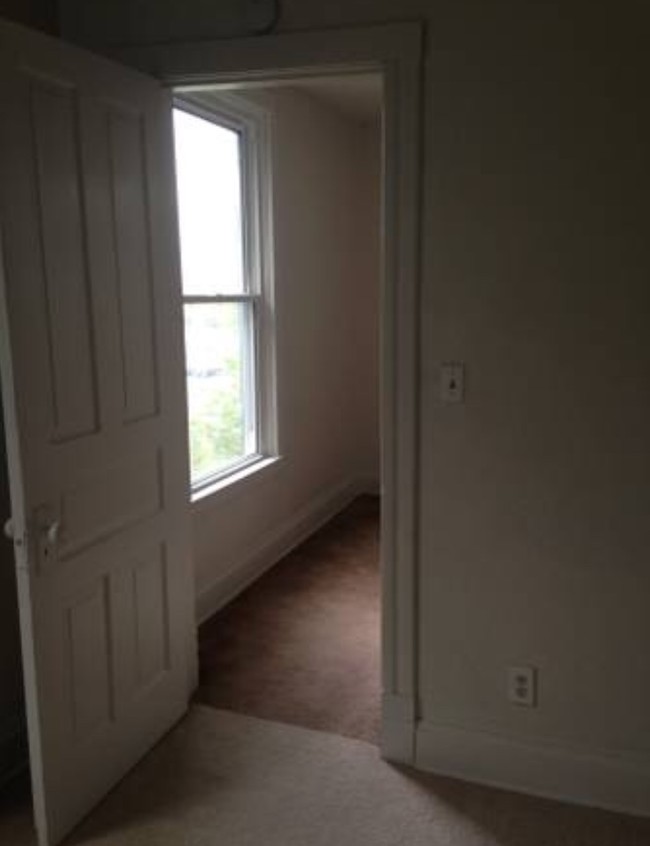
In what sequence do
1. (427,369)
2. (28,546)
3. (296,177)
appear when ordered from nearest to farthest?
(28,546) < (427,369) < (296,177)

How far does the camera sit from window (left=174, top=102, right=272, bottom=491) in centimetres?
335

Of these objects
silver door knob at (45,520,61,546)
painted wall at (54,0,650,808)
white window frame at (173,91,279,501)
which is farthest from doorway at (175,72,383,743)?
silver door knob at (45,520,61,546)

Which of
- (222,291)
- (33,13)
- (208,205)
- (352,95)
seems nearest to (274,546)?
Result: (222,291)

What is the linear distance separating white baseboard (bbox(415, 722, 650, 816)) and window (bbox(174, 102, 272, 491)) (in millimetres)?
1563

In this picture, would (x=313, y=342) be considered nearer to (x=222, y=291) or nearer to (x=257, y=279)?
(x=257, y=279)

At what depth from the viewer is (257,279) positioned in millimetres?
3938

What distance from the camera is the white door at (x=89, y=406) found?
6.21 feet

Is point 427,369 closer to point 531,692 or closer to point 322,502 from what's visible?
point 531,692

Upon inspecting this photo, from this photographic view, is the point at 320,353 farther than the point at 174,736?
Yes

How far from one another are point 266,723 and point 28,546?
3.73 feet

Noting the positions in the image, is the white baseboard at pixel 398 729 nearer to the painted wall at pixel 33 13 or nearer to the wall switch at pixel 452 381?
the wall switch at pixel 452 381

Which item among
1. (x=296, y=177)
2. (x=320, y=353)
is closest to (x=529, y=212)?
(x=296, y=177)

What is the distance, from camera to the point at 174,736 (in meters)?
2.59

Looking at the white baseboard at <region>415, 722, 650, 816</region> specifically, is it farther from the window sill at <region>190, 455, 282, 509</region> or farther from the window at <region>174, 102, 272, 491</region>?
the window at <region>174, 102, 272, 491</region>
